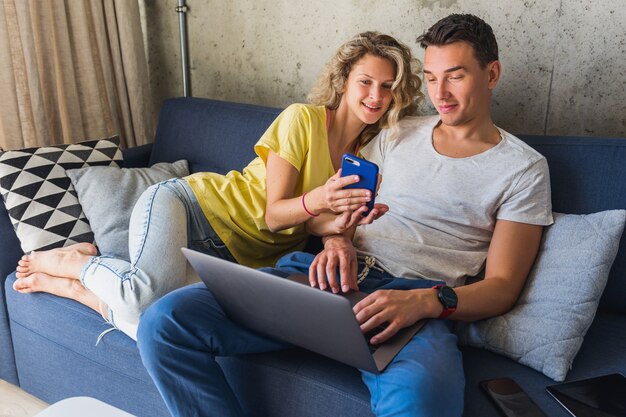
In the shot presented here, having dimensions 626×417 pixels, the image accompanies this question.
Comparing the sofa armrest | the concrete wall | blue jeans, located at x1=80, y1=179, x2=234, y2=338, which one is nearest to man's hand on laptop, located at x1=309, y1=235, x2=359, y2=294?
blue jeans, located at x1=80, y1=179, x2=234, y2=338

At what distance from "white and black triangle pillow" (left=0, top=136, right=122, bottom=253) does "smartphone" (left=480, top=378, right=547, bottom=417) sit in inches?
54.4

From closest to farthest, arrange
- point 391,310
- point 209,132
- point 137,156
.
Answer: point 391,310, point 209,132, point 137,156

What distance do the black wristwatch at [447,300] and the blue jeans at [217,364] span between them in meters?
0.03

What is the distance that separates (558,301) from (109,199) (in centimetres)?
143

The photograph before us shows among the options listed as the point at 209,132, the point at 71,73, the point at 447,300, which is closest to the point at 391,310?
the point at 447,300

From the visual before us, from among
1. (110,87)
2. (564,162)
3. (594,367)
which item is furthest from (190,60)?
(594,367)

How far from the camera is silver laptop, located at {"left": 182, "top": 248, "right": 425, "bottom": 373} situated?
1.09m

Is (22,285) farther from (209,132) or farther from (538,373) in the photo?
(538,373)

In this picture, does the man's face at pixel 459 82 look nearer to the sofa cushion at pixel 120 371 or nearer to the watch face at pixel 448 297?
the watch face at pixel 448 297

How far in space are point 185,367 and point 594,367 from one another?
0.95 m

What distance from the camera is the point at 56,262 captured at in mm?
1771

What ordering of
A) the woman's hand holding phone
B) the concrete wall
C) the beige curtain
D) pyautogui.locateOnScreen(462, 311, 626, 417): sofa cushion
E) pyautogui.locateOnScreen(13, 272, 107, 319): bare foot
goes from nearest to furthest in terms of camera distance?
pyautogui.locateOnScreen(462, 311, 626, 417): sofa cushion
the woman's hand holding phone
pyautogui.locateOnScreen(13, 272, 107, 319): bare foot
the concrete wall
the beige curtain

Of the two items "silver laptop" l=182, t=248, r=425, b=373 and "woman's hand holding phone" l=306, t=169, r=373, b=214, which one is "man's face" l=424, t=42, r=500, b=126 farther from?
"silver laptop" l=182, t=248, r=425, b=373

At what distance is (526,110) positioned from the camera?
1978 millimetres
